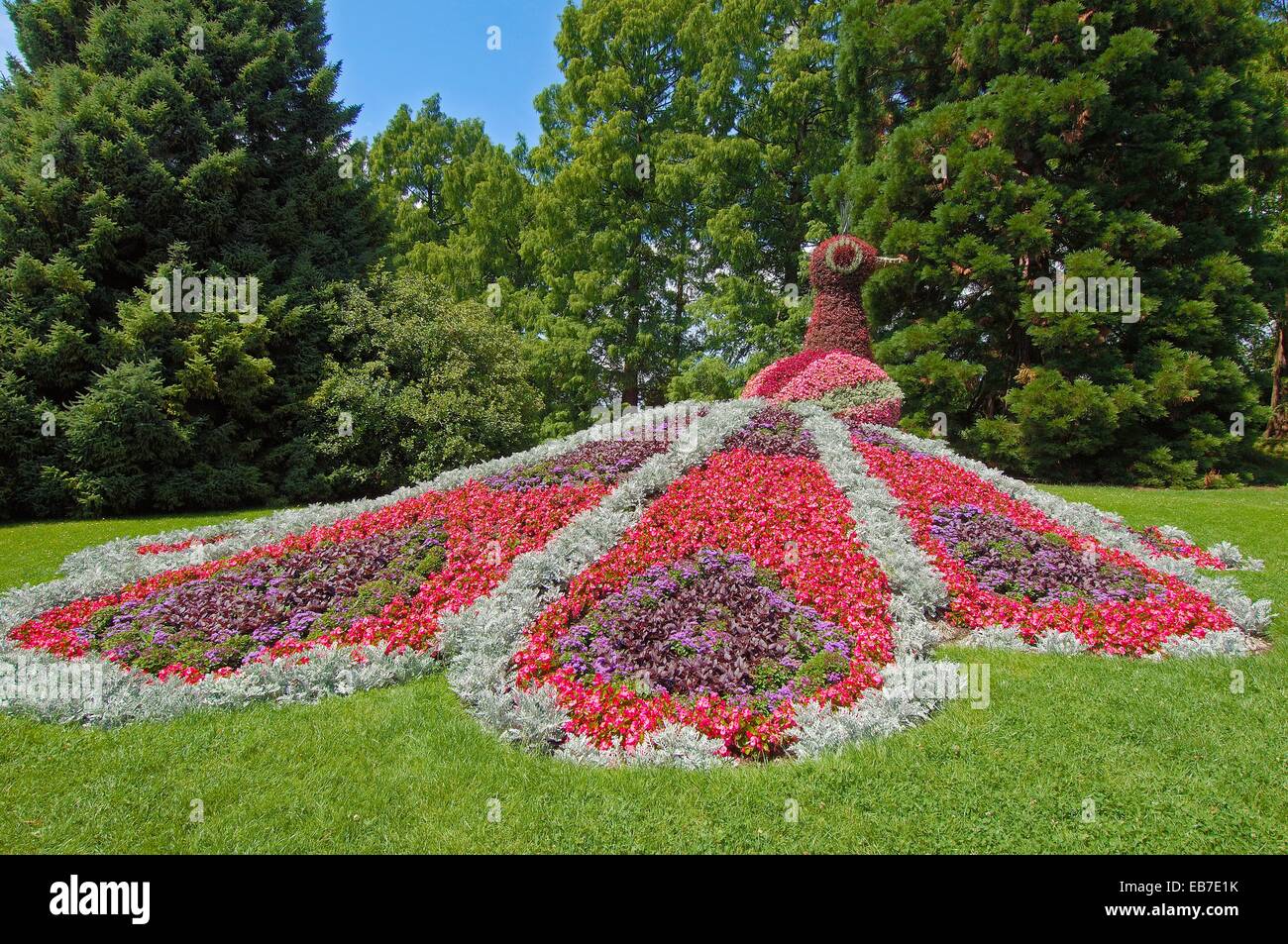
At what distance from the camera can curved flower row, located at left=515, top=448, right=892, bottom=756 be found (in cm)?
426

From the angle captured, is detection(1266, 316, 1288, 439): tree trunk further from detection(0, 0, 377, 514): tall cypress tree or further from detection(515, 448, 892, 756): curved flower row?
detection(0, 0, 377, 514): tall cypress tree

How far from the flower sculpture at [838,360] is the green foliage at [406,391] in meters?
6.36

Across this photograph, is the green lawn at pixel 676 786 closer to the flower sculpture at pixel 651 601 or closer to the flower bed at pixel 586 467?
the flower sculpture at pixel 651 601

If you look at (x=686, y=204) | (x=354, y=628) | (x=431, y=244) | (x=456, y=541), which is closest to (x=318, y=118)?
(x=431, y=244)

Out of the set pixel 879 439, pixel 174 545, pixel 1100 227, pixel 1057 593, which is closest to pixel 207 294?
pixel 174 545

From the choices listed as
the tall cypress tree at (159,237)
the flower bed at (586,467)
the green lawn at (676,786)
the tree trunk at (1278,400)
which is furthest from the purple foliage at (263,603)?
the tree trunk at (1278,400)

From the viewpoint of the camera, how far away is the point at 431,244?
2564 centimetres

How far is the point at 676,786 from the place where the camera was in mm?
3629

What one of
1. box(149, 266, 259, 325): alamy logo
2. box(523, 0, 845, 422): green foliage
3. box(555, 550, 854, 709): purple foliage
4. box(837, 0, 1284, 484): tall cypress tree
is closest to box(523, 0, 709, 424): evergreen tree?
box(523, 0, 845, 422): green foliage

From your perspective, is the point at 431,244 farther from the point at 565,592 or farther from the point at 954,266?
the point at 565,592

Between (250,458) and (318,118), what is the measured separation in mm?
9095

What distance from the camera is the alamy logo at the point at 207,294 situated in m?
14.1
